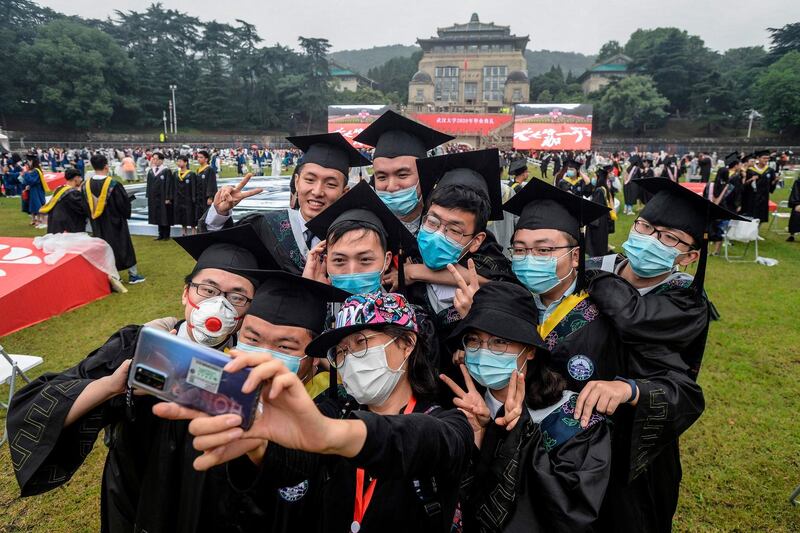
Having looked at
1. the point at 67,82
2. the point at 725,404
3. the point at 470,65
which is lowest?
the point at 725,404

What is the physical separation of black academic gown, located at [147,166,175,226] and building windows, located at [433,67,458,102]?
8156cm

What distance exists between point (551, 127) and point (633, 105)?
2757 centimetres

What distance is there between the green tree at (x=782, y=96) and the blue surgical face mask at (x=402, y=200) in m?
59.4

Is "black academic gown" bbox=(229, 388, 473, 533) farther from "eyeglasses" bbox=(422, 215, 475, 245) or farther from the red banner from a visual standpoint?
the red banner

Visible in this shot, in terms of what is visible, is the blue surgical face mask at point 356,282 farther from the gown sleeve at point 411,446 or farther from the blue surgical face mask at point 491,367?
the gown sleeve at point 411,446

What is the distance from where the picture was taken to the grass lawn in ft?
11.0

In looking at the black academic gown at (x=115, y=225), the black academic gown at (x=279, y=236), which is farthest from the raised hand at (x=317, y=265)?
the black academic gown at (x=115, y=225)

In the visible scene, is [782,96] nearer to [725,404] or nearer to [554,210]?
[725,404]

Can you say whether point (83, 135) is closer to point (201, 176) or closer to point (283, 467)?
point (201, 176)

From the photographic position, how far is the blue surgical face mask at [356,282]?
222 cm

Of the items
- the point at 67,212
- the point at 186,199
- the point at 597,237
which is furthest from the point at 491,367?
the point at 186,199

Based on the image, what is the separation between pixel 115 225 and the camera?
8641 millimetres

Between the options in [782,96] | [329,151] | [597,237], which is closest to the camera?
[329,151]

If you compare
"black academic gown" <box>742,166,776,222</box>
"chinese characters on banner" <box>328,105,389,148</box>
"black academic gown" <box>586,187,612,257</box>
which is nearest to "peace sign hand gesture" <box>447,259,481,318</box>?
"black academic gown" <box>586,187,612,257</box>
